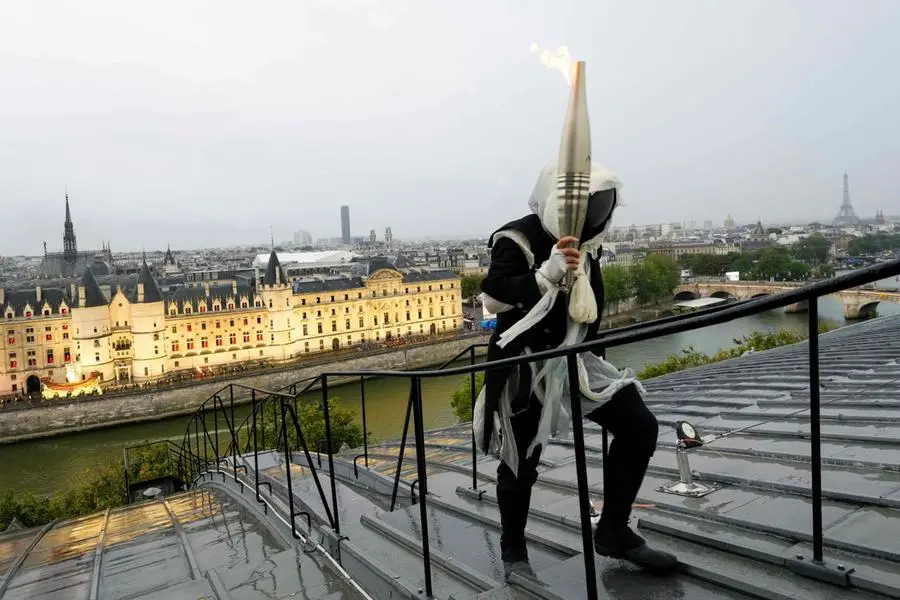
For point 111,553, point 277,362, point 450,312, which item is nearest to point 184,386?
point 277,362

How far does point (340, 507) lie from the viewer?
421 centimetres

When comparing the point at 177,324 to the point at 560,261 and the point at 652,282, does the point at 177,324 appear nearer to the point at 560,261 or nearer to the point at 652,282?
the point at 652,282

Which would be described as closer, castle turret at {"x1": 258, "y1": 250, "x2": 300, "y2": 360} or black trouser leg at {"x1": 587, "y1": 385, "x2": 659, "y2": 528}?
black trouser leg at {"x1": 587, "y1": 385, "x2": 659, "y2": 528}

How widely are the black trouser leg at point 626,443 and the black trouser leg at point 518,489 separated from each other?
24cm

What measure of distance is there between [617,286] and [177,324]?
33992mm

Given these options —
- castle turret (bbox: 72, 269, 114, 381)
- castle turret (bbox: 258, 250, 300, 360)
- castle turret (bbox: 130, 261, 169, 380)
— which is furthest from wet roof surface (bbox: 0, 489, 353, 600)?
castle turret (bbox: 258, 250, 300, 360)

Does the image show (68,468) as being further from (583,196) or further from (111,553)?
(583,196)

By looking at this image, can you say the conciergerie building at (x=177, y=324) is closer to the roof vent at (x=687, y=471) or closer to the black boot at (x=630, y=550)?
the roof vent at (x=687, y=471)

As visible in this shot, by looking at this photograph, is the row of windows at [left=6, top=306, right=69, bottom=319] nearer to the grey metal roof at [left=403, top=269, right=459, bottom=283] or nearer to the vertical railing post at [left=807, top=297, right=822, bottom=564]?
the grey metal roof at [left=403, top=269, right=459, bottom=283]

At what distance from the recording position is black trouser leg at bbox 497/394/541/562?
8.18 ft

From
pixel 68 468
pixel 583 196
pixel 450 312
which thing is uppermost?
pixel 583 196

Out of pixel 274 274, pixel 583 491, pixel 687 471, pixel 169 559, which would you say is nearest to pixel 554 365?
pixel 583 491

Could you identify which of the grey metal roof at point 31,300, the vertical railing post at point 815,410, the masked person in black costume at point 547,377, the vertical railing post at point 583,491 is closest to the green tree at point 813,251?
the grey metal roof at point 31,300

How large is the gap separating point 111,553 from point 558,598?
4072mm
